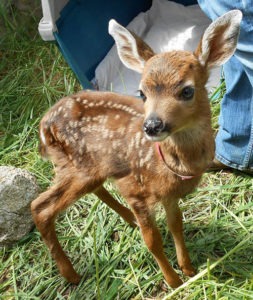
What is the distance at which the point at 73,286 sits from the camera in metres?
2.68

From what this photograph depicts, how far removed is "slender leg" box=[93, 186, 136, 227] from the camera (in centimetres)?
278

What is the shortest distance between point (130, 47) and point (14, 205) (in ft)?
4.41

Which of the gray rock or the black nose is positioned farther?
the gray rock

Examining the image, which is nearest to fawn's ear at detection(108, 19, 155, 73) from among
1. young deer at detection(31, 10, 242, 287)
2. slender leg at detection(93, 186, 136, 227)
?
young deer at detection(31, 10, 242, 287)

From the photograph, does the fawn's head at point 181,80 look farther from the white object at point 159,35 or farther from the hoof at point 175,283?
the white object at point 159,35

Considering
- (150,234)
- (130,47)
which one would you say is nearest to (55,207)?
(150,234)

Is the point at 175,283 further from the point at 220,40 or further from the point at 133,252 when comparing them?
the point at 220,40

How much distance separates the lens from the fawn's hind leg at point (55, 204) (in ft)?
8.08

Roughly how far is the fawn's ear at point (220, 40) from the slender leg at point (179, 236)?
0.77 meters

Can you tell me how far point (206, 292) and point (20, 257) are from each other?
120 cm

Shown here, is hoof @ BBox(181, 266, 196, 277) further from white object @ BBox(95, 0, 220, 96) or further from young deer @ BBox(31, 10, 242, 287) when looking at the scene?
white object @ BBox(95, 0, 220, 96)

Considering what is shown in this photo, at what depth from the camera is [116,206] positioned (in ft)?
9.19

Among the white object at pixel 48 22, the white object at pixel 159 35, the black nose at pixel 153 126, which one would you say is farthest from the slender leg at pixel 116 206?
the white object at pixel 48 22

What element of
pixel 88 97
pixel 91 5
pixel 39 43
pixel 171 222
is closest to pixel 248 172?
pixel 171 222
